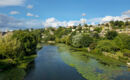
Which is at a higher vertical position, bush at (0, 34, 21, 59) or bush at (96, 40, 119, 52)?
bush at (0, 34, 21, 59)

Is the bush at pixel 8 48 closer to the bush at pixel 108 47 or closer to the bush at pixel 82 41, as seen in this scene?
the bush at pixel 108 47

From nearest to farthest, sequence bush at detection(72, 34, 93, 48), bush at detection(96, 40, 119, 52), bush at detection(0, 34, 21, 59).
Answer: bush at detection(0, 34, 21, 59) < bush at detection(96, 40, 119, 52) < bush at detection(72, 34, 93, 48)

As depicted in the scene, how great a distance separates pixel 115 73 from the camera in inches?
1016

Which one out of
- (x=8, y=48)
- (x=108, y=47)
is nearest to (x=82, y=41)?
(x=108, y=47)

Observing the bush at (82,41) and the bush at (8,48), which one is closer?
the bush at (8,48)

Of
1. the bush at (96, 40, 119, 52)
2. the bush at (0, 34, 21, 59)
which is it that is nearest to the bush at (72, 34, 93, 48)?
the bush at (96, 40, 119, 52)

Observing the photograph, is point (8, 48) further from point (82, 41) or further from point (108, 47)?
point (82, 41)

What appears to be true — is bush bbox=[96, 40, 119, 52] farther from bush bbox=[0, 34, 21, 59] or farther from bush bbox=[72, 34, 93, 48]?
bush bbox=[0, 34, 21, 59]

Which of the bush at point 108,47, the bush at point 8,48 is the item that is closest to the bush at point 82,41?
the bush at point 108,47

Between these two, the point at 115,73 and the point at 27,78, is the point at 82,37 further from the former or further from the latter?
the point at 27,78

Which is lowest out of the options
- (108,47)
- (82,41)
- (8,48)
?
(108,47)

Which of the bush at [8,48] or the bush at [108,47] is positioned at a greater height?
the bush at [8,48]

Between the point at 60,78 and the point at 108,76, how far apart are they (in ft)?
33.7

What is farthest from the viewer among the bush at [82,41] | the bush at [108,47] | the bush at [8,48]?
the bush at [82,41]
